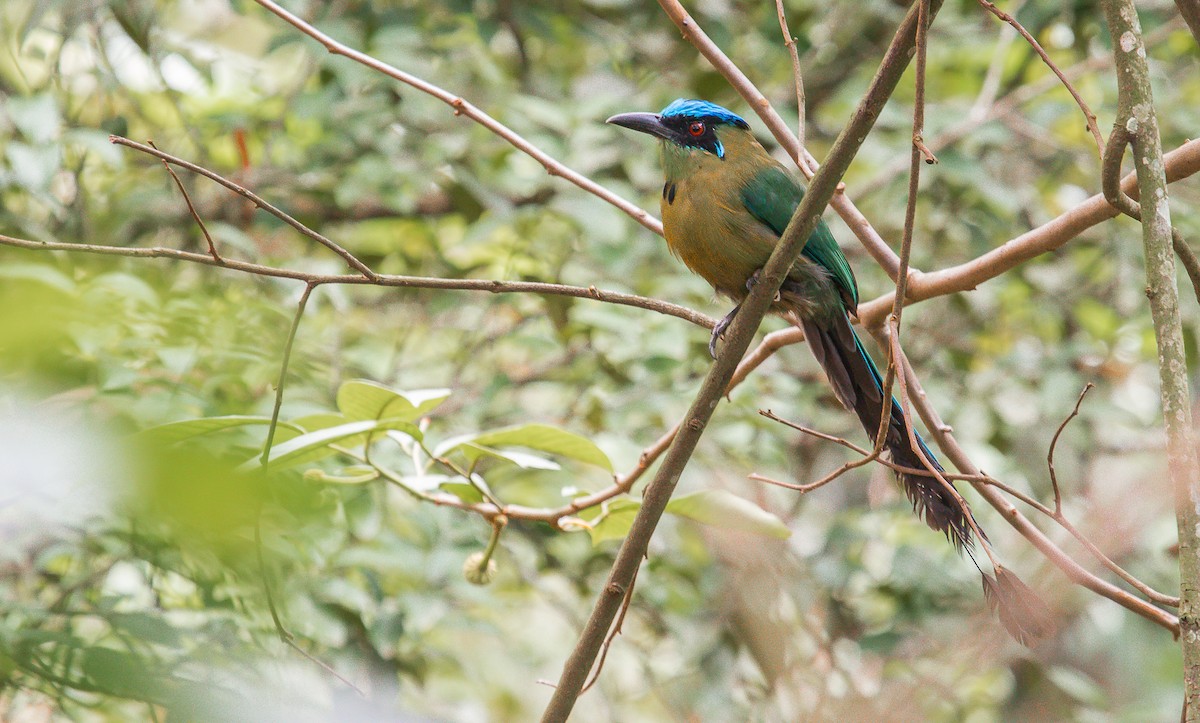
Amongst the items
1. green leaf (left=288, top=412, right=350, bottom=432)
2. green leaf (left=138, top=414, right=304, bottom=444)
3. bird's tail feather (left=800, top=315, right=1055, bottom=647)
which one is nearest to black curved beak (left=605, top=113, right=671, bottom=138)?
bird's tail feather (left=800, top=315, right=1055, bottom=647)

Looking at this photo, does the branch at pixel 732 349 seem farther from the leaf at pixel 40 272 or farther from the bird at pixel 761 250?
the leaf at pixel 40 272

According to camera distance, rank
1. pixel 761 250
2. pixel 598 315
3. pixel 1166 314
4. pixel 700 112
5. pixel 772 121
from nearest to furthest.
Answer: pixel 1166 314 < pixel 772 121 < pixel 761 250 < pixel 700 112 < pixel 598 315

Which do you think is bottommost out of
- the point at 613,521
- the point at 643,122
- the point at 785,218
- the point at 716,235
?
the point at 613,521

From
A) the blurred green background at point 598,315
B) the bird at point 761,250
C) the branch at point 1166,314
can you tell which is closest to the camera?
the branch at point 1166,314

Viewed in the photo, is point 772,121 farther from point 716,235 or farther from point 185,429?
point 185,429

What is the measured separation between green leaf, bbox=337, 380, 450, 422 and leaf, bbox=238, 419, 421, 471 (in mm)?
28

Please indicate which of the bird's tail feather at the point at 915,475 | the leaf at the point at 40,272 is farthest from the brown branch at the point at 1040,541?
the leaf at the point at 40,272

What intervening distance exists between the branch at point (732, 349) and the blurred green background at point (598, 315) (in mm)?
393

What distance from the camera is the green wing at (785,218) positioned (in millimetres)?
2607

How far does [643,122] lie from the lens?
2928 millimetres

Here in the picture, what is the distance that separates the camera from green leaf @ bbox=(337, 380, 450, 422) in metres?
1.98

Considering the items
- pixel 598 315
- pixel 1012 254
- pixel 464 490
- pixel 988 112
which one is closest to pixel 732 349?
pixel 1012 254

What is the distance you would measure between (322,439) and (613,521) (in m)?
0.79

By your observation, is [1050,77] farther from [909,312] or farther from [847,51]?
[909,312]
